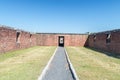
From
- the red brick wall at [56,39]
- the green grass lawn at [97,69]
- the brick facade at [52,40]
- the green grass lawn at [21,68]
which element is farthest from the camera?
the red brick wall at [56,39]

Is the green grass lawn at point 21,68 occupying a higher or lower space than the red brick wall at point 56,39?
lower

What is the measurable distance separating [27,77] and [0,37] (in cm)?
1053

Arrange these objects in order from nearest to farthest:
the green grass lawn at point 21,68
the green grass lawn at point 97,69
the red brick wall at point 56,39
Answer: the green grass lawn at point 21,68 → the green grass lawn at point 97,69 → the red brick wall at point 56,39

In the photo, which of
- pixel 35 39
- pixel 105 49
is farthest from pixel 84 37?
pixel 105 49

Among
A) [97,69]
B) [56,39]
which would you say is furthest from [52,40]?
[97,69]

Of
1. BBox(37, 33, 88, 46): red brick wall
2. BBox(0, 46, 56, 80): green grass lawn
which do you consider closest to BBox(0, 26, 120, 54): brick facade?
BBox(37, 33, 88, 46): red brick wall

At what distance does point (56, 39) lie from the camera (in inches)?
1592

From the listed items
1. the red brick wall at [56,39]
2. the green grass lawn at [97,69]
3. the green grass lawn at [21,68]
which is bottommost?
the green grass lawn at [97,69]

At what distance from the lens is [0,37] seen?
17281 millimetres

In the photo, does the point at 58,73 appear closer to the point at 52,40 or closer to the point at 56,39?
the point at 56,39

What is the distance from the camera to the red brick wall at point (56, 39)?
40.4 meters

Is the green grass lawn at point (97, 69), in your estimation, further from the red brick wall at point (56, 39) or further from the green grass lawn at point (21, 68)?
the red brick wall at point (56, 39)

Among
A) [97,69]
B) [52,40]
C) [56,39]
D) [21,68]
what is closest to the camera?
[21,68]

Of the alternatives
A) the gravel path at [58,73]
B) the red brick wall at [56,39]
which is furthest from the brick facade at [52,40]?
the gravel path at [58,73]
